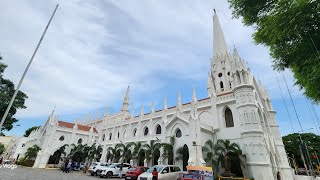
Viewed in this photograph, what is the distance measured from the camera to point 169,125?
2417cm

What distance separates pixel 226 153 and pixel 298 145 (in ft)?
112

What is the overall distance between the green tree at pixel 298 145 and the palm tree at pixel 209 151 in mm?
30382

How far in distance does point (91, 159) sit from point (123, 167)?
17.8 meters

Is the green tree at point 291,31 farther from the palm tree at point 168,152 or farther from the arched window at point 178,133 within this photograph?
the palm tree at point 168,152

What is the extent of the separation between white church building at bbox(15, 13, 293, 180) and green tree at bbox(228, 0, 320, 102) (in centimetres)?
988

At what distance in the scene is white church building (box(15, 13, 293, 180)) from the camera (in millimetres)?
18869

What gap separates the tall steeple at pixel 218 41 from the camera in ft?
128

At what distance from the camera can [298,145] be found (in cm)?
4138

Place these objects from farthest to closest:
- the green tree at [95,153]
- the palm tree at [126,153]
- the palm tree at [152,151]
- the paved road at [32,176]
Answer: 1. the green tree at [95,153]
2. the palm tree at [126,153]
3. the palm tree at [152,151]
4. the paved road at [32,176]

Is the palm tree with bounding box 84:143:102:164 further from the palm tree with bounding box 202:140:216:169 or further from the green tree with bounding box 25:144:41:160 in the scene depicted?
the palm tree with bounding box 202:140:216:169

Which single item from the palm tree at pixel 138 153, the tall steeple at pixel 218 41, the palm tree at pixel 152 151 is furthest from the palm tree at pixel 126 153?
the tall steeple at pixel 218 41

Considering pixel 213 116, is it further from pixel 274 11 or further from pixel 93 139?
pixel 93 139

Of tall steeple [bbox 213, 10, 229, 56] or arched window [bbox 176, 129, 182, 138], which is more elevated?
tall steeple [bbox 213, 10, 229, 56]

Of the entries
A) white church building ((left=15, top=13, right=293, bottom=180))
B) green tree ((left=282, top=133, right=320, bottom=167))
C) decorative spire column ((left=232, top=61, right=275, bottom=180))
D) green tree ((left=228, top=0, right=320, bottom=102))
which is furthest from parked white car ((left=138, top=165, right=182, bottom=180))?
green tree ((left=282, top=133, right=320, bottom=167))
